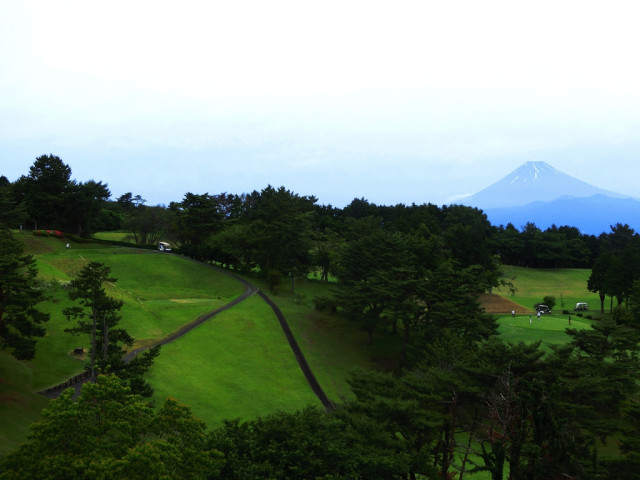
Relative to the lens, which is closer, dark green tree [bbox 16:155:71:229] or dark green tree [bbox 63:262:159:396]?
dark green tree [bbox 63:262:159:396]

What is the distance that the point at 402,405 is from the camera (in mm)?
21078

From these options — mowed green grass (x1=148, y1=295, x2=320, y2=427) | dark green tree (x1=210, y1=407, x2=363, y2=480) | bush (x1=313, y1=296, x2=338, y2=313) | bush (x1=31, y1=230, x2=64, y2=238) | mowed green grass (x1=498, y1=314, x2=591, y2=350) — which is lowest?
mowed green grass (x1=148, y1=295, x2=320, y2=427)

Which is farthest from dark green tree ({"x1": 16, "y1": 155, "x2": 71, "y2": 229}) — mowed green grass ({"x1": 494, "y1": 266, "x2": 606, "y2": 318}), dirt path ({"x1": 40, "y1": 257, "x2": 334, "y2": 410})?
mowed green grass ({"x1": 494, "y1": 266, "x2": 606, "y2": 318})

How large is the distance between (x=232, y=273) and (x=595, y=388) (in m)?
55.1

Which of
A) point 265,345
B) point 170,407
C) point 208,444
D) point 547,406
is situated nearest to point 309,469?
point 208,444

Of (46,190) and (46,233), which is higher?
(46,190)

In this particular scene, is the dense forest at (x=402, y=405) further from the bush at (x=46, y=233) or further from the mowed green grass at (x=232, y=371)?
the mowed green grass at (x=232, y=371)

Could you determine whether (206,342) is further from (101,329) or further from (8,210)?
(8,210)

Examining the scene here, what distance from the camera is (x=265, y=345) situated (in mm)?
46156

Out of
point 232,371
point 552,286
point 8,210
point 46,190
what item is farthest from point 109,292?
point 552,286

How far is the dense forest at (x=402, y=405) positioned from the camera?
1581 centimetres

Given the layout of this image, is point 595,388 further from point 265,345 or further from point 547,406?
point 265,345

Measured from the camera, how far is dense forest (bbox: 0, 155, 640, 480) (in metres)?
15.8

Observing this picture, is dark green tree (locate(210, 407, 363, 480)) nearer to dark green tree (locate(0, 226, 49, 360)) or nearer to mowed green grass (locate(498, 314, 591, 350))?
dark green tree (locate(0, 226, 49, 360))
